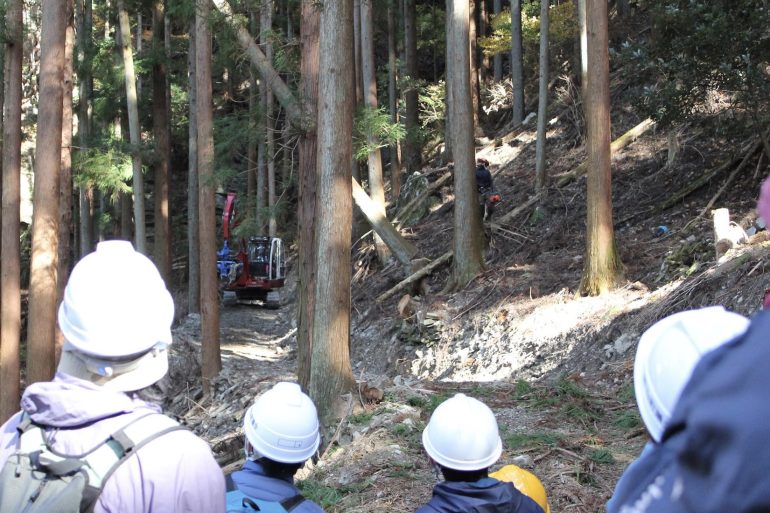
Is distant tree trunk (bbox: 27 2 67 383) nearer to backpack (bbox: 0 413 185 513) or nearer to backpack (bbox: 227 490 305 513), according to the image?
backpack (bbox: 227 490 305 513)

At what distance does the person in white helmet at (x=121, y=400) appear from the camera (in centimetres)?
208

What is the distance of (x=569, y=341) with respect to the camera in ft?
42.1

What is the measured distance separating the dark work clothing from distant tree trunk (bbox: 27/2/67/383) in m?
12.9

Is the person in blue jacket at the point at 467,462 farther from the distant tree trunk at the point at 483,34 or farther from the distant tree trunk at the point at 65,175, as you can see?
the distant tree trunk at the point at 483,34

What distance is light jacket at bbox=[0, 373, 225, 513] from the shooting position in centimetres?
206

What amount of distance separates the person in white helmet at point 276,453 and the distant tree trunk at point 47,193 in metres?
10.0

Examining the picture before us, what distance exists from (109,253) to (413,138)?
24582 millimetres

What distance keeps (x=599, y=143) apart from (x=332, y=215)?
230 inches

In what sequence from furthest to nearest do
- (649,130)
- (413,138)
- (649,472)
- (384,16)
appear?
(384,16)
(413,138)
(649,130)
(649,472)

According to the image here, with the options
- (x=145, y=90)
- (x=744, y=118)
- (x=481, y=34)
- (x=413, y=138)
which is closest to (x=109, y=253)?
(x=744, y=118)

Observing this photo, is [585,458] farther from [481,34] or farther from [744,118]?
[481,34]

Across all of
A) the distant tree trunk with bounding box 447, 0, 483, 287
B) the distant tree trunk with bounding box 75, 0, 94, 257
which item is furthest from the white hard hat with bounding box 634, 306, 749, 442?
the distant tree trunk with bounding box 75, 0, 94, 257

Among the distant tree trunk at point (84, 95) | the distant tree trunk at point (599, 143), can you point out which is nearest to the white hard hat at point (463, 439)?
the distant tree trunk at point (599, 143)

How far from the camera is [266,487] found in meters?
3.34
